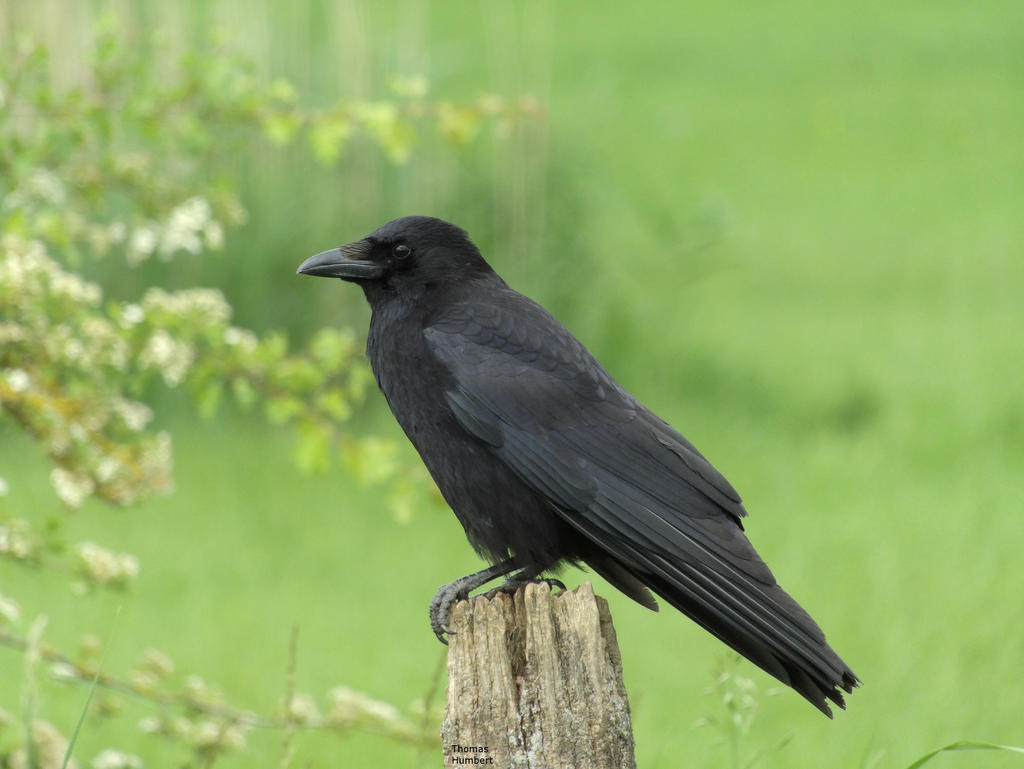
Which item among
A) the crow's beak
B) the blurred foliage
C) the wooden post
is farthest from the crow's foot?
the crow's beak

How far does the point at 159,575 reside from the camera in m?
6.67

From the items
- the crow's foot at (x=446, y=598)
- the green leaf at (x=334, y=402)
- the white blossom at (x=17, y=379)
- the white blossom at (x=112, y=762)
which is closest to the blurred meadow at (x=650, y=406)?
the white blossom at (x=17, y=379)

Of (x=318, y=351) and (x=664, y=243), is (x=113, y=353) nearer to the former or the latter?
(x=318, y=351)

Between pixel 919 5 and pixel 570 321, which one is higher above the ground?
pixel 919 5

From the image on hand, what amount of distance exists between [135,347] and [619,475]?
1.57m

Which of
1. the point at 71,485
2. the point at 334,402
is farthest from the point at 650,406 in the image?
the point at 71,485

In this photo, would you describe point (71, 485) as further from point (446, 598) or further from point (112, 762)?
point (446, 598)

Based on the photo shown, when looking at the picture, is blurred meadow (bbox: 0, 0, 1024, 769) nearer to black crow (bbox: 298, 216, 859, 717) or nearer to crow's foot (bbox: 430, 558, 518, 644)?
black crow (bbox: 298, 216, 859, 717)

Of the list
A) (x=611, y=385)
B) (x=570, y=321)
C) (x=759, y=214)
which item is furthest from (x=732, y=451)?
(x=759, y=214)

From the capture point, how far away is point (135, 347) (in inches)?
154

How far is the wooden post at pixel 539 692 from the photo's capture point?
8.60 ft

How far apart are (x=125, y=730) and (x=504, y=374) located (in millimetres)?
2796

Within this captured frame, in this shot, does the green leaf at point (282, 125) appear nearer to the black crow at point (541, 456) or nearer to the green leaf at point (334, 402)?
the black crow at point (541, 456)

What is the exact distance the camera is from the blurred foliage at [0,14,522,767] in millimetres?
3693
